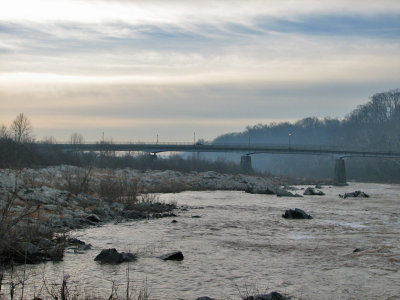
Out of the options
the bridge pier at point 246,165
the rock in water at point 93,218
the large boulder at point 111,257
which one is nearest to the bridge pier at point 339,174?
the bridge pier at point 246,165

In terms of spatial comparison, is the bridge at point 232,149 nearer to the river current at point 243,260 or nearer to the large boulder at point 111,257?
the river current at point 243,260

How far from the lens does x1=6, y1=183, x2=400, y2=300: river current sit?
13.9 meters

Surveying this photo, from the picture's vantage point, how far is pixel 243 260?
17.7 m

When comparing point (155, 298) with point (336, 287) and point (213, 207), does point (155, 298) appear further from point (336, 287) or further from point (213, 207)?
point (213, 207)

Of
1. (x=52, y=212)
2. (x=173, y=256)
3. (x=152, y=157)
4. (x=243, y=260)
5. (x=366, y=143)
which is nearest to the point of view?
(x=173, y=256)

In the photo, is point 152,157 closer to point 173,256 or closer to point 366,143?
point 366,143

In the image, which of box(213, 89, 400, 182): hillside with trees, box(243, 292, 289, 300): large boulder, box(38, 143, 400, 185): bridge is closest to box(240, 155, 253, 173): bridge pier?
box(38, 143, 400, 185): bridge

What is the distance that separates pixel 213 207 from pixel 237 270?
2254 cm

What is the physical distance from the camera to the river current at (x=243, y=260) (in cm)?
1391

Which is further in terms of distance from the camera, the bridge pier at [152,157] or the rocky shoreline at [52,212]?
the bridge pier at [152,157]

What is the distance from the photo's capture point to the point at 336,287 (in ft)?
46.5

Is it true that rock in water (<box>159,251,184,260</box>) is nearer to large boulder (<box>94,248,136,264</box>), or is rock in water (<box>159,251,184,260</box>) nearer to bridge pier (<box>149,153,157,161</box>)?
large boulder (<box>94,248,136,264</box>)

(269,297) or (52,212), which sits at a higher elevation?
(52,212)

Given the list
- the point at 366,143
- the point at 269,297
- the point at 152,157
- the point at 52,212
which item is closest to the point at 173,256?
the point at 269,297
